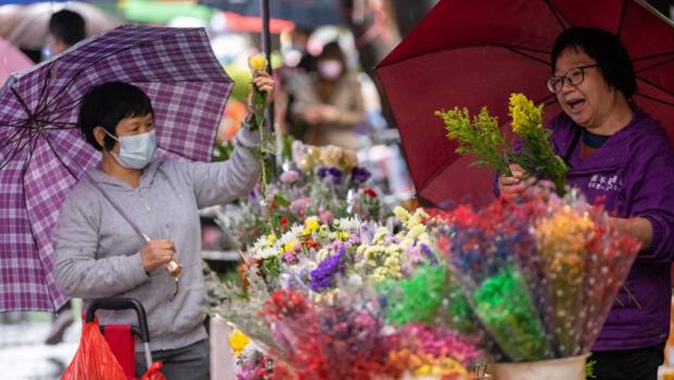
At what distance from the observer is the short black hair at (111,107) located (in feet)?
16.5

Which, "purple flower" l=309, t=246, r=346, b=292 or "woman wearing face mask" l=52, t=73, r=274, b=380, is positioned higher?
"woman wearing face mask" l=52, t=73, r=274, b=380

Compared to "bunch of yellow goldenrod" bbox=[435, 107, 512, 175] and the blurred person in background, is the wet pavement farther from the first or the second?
"bunch of yellow goldenrod" bbox=[435, 107, 512, 175]

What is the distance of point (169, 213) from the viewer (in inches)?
198

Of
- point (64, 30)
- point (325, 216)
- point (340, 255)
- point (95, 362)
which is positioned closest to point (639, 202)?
point (340, 255)

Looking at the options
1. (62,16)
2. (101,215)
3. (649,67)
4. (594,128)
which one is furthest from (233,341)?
(62,16)

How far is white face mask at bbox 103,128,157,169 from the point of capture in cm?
497

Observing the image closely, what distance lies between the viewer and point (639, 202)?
14.3 feet

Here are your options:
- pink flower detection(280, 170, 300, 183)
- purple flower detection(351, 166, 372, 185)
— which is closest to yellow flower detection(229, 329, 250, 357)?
pink flower detection(280, 170, 300, 183)

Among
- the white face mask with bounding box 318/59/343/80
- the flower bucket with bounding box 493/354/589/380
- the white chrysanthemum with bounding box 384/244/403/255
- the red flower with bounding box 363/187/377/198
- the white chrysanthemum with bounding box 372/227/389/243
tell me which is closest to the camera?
the flower bucket with bounding box 493/354/589/380

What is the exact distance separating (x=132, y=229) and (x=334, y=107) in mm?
6799

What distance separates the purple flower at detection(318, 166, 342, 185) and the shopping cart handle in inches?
78.5

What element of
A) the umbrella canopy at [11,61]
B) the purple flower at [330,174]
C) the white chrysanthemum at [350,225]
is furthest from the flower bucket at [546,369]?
the umbrella canopy at [11,61]

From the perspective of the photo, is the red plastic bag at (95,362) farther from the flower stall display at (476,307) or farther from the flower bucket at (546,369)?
the flower bucket at (546,369)

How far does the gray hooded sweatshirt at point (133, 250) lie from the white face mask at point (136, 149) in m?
0.10
